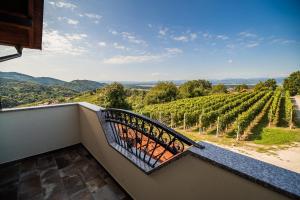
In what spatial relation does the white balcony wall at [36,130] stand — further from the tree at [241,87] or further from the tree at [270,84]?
the tree at [270,84]

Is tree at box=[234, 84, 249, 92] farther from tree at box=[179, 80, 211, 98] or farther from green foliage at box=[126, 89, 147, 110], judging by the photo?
green foliage at box=[126, 89, 147, 110]

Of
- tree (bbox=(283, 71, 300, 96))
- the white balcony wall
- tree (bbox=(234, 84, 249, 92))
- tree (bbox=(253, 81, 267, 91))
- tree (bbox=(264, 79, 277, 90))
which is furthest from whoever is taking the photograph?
tree (bbox=(234, 84, 249, 92))

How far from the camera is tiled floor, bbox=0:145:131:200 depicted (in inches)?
69.4

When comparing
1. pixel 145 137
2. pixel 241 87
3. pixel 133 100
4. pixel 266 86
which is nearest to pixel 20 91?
pixel 145 137

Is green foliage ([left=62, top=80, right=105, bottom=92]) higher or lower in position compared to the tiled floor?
higher

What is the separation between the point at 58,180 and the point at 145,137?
62.6 inches

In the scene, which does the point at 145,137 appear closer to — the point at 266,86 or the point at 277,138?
the point at 277,138

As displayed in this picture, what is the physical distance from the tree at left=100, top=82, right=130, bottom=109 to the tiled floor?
27.7 feet

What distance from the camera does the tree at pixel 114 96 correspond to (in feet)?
35.7

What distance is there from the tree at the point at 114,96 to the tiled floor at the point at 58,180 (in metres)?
8.45

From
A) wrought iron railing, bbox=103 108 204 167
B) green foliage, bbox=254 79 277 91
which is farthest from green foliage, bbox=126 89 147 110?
green foliage, bbox=254 79 277 91

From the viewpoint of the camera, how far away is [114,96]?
11289mm

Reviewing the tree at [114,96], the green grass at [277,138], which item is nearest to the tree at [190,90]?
the tree at [114,96]

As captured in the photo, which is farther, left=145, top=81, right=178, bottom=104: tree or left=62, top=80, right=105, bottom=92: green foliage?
left=145, top=81, right=178, bottom=104: tree
